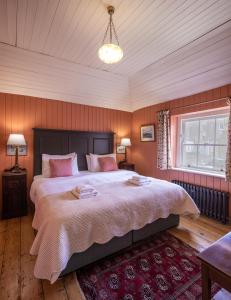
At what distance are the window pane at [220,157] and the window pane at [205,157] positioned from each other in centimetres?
9

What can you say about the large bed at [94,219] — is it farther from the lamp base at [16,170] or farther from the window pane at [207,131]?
the window pane at [207,131]

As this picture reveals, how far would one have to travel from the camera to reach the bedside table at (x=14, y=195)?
9.53 feet

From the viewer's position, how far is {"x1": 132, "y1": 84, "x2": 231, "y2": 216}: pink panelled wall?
2.88 metres

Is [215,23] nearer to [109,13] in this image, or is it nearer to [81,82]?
[109,13]

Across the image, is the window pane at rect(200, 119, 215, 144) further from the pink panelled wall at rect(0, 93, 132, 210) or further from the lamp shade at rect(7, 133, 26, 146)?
the lamp shade at rect(7, 133, 26, 146)

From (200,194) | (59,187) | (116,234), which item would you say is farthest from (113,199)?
(200,194)

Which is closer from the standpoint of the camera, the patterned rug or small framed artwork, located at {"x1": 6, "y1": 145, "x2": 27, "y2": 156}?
the patterned rug

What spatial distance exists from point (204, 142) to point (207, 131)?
22 centimetres

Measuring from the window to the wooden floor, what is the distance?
104 cm

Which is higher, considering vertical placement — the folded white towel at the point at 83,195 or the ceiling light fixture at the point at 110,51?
the ceiling light fixture at the point at 110,51

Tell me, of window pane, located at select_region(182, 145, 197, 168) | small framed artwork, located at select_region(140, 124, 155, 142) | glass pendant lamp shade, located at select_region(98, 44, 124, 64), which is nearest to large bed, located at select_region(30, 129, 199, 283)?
window pane, located at select_region(182, 145, 197, 168)

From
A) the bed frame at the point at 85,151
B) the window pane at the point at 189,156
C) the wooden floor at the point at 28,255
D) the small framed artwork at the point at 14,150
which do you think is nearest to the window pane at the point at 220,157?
the window pane at the point at 189,156

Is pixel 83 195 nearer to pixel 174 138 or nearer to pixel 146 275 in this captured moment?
pixel 146 275

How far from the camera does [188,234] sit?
7.99 ft
